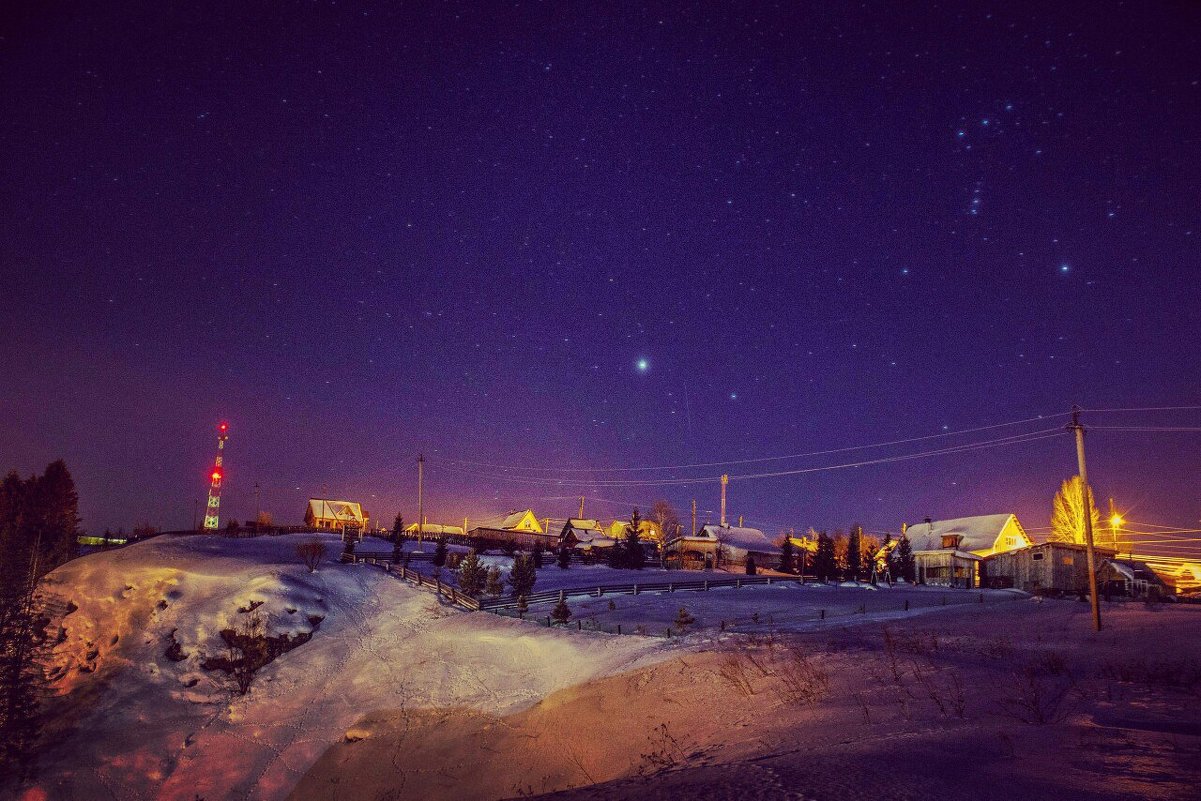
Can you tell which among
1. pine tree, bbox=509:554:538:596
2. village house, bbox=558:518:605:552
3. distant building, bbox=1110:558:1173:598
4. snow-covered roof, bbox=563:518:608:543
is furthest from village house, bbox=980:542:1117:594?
snow-covered roof, bbox=563:518:608:543

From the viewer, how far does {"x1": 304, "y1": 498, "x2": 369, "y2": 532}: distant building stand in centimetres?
9719

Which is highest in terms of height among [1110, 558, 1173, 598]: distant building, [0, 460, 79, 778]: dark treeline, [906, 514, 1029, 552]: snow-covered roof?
[906, 514, 1029, 552]: snow-covered roof

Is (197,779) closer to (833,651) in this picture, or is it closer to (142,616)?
(142,616)

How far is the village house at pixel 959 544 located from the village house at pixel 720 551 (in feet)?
55.7

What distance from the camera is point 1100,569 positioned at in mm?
51719

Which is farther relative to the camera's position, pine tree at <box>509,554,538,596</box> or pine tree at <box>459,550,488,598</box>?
pine tree at <box>509,554,538,596</box>

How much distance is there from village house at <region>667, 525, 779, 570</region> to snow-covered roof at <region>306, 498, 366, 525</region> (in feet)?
176

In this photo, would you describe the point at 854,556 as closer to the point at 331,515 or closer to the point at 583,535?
the point at 583,535

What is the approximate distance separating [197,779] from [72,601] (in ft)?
68.3

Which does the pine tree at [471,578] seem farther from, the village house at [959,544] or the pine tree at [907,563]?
the pine tree at [907,563]

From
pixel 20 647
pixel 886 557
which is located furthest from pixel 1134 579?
pixel 20 647

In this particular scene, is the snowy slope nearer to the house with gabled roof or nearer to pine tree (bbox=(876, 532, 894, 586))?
the house with gabled roof

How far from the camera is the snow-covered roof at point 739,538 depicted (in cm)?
8150

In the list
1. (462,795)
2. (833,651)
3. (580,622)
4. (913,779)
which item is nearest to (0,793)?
(462,795)
